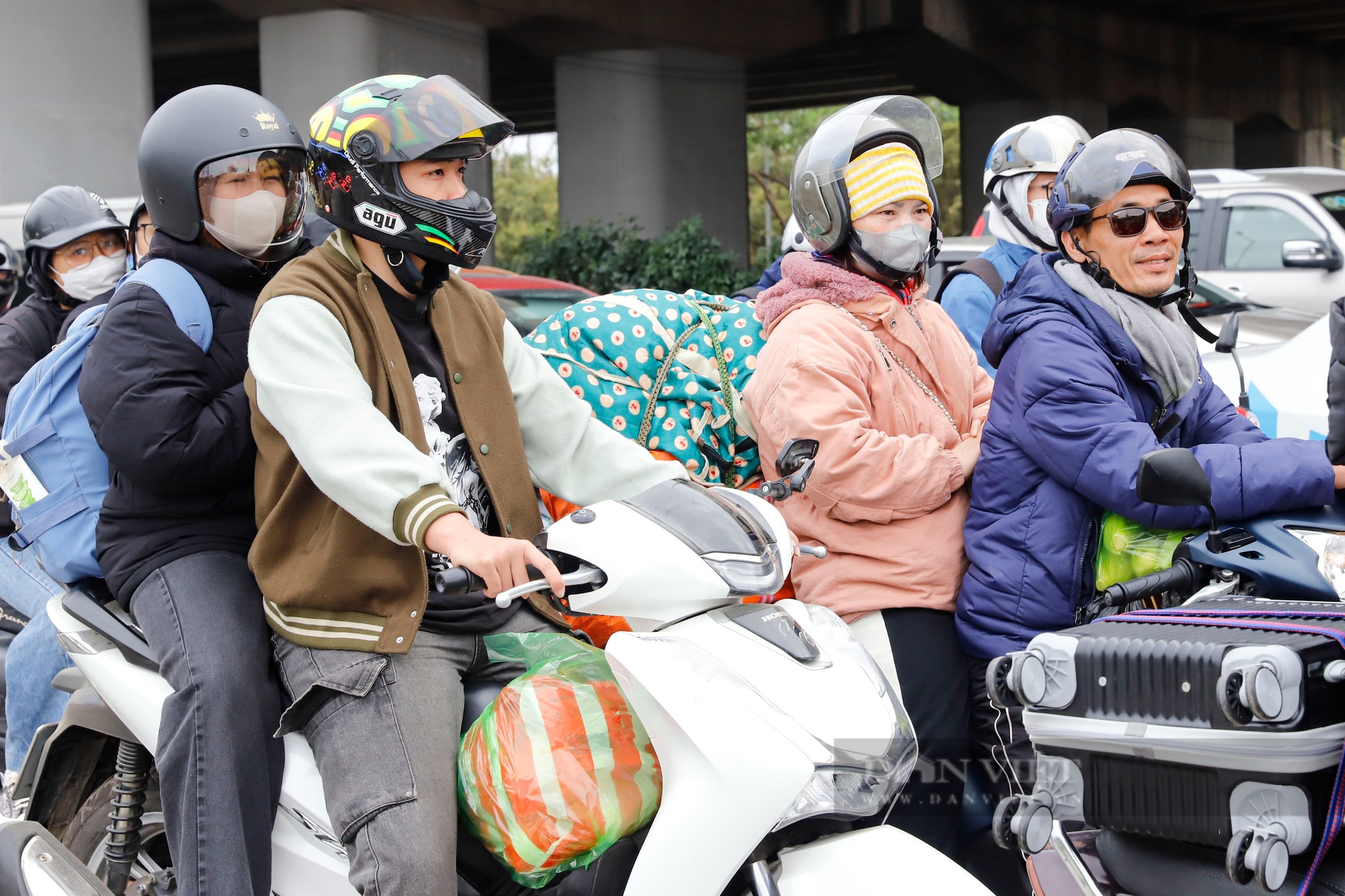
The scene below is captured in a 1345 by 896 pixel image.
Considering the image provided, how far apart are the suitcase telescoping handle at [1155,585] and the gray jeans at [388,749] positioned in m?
1.33

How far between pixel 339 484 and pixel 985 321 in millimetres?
3210

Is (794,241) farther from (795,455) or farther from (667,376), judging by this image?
(795,455)

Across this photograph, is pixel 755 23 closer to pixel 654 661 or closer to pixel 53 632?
pixel 53 632

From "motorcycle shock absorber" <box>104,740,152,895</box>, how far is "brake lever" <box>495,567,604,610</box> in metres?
1.36

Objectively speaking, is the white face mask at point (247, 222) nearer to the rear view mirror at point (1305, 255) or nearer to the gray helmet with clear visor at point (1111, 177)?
the gray helmet with clear visor at point (1111, 177)

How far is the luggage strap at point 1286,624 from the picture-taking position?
2.09 m

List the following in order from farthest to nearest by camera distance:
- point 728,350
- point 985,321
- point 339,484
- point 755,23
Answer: point 755,23 → point 985,321 → point 728,350 → point 339,484

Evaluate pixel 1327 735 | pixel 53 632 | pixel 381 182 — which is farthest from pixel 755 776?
→ pixel 53 632

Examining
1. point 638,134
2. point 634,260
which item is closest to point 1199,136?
point 638,134

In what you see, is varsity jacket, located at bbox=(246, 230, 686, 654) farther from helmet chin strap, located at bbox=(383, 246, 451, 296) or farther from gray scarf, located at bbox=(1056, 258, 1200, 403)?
gray scarf, located at bbox=(1056, 258, 1200, 403)

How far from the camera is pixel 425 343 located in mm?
2898

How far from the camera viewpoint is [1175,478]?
94.9 inches

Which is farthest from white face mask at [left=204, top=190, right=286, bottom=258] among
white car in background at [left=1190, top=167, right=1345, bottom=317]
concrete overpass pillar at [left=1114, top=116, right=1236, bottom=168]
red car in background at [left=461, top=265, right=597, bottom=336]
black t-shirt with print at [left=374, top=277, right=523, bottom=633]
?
concrete overpass pillar at [left=1114, top=116, right=1236, bottom=168]

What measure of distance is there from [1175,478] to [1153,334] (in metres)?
0.72
